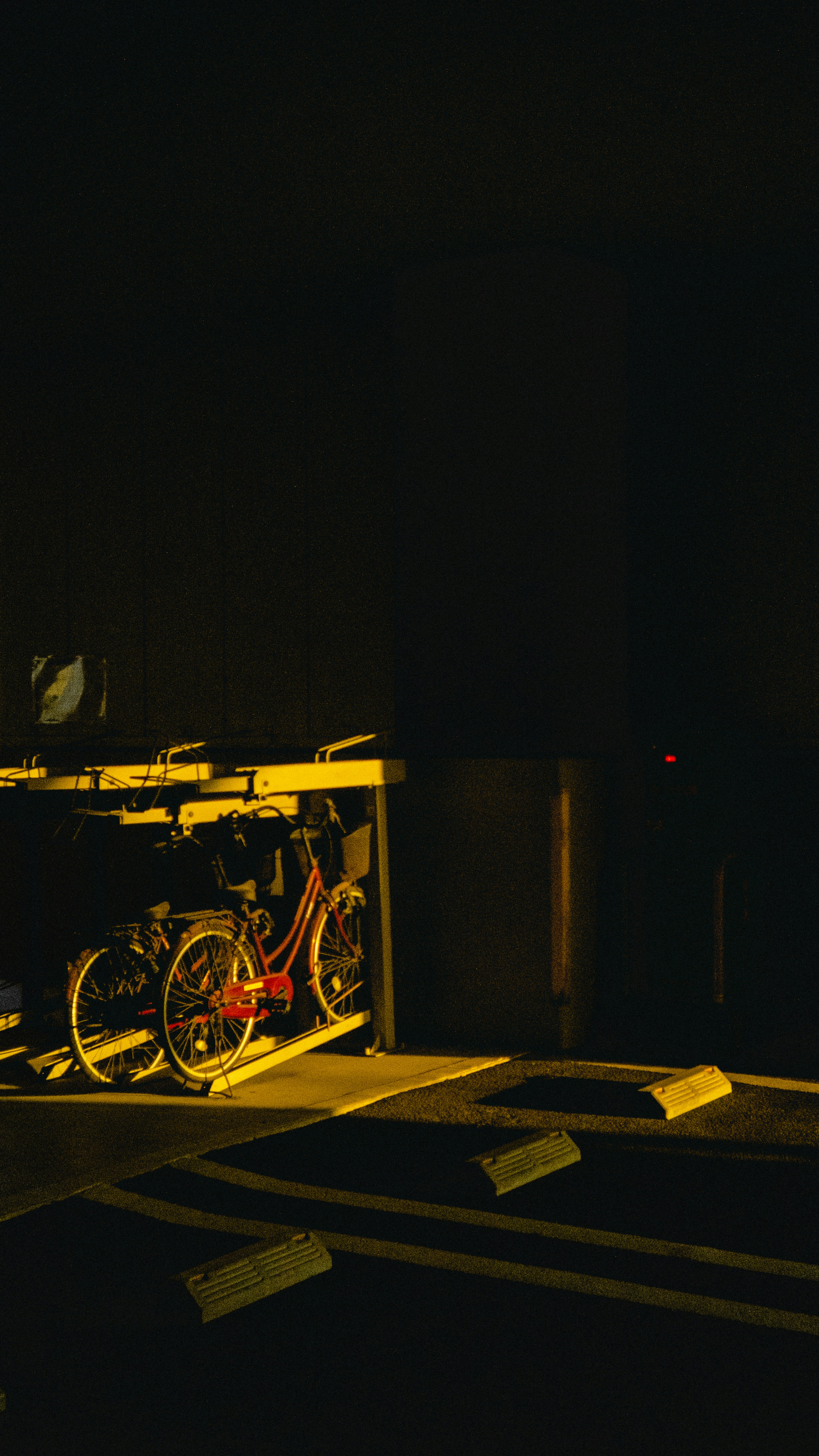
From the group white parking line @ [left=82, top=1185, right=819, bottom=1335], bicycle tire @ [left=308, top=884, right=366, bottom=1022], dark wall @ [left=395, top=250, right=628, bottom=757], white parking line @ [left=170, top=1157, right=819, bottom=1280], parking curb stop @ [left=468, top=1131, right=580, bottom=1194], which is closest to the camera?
white parking line @ [left=82, top=1185, right=819, bottom=1335]

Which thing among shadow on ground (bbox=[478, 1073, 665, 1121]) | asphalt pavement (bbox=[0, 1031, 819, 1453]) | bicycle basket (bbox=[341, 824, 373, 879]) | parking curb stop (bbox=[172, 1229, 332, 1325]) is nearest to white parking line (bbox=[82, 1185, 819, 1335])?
asphalt pavement (bbox=[0, 1031, 819, 1453])

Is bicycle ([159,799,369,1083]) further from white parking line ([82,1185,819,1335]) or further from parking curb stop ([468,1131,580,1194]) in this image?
parking curb stop ([468,1131,580,1194])

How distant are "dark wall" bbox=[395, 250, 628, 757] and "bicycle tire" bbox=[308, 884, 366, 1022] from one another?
0.96 meters

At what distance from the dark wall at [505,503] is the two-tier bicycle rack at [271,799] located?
659 millimetres

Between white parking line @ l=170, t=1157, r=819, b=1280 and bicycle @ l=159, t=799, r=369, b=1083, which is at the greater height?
bicycle @ l=159, t=799, r=369, b=1083

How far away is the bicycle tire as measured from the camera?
6434mm

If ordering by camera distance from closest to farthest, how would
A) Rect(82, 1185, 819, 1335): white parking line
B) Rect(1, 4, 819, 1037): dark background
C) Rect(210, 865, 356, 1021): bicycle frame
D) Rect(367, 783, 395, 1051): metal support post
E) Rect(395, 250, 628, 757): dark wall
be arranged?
1. Rect(82, 1185, 819, 1335): white parking line
2. Rect(1, 4, 819, 1037): dark background
3. Rect(210, 865, 356, 1021): bicycle frame
4. Rect(367, 783, 395, 1051): metal support post
5. Rect(395, 250, 628, 757): dark wall

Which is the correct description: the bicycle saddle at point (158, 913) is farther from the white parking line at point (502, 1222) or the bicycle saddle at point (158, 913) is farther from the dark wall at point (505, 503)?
the dark wall at point (505, 503)

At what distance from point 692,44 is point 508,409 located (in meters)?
2.47

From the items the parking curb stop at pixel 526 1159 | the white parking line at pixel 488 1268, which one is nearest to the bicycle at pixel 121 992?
the white parking line at pixel 488 1268

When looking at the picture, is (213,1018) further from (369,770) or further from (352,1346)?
(352,1346)

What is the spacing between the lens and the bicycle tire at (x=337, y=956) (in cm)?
643

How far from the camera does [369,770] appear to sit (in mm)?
6441

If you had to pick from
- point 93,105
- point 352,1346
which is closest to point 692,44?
point 93,105
